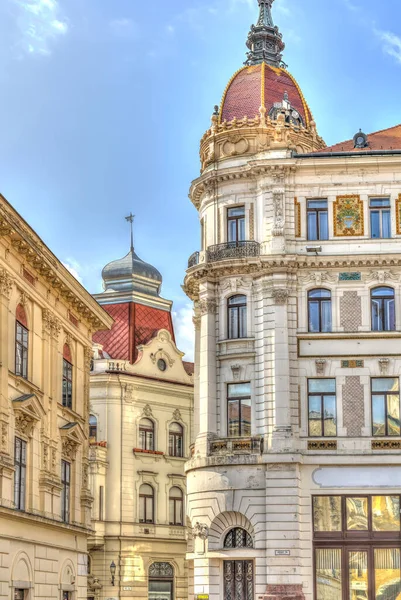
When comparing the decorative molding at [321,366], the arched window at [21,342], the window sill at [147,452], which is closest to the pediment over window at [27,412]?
the arched window at [21,342]

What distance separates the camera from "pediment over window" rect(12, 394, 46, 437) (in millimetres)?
40000

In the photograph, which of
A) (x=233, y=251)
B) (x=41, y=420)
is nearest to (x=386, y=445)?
(x=233, y=251)

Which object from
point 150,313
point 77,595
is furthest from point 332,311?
point 150,313

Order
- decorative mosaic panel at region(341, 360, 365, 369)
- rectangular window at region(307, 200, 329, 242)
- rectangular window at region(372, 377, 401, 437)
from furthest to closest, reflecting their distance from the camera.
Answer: rectangular window at region(307, 200, 329, 242)
decorative mosaic panel at region(341, 360, 365, 369)
rectangular window at region(372, 377, 401, 437)

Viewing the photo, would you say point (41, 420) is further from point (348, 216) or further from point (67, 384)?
point (348, 216)

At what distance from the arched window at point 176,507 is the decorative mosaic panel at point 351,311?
81.1 feet

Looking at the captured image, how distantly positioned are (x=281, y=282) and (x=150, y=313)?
25573mm

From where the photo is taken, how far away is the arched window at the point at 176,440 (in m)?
76.8

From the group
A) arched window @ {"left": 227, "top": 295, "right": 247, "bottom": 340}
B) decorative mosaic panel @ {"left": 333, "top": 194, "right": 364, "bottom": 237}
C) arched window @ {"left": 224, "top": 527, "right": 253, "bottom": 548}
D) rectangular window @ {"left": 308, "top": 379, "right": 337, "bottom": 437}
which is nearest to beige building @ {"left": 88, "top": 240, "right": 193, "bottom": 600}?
arched window @ {"left": 224, "top": 527, "right": 253, "bottom": 548}

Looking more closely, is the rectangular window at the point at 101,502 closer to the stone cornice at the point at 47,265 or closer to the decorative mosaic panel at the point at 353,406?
the stone cornice at the point at 47,265

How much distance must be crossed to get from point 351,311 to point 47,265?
1656 cm

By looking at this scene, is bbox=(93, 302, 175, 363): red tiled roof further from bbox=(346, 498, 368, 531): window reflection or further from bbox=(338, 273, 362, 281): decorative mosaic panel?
bbox=(346, 498, 368, 531): window reflection

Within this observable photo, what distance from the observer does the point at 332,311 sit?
55.2 metres

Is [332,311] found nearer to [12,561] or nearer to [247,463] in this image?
[247,463]
